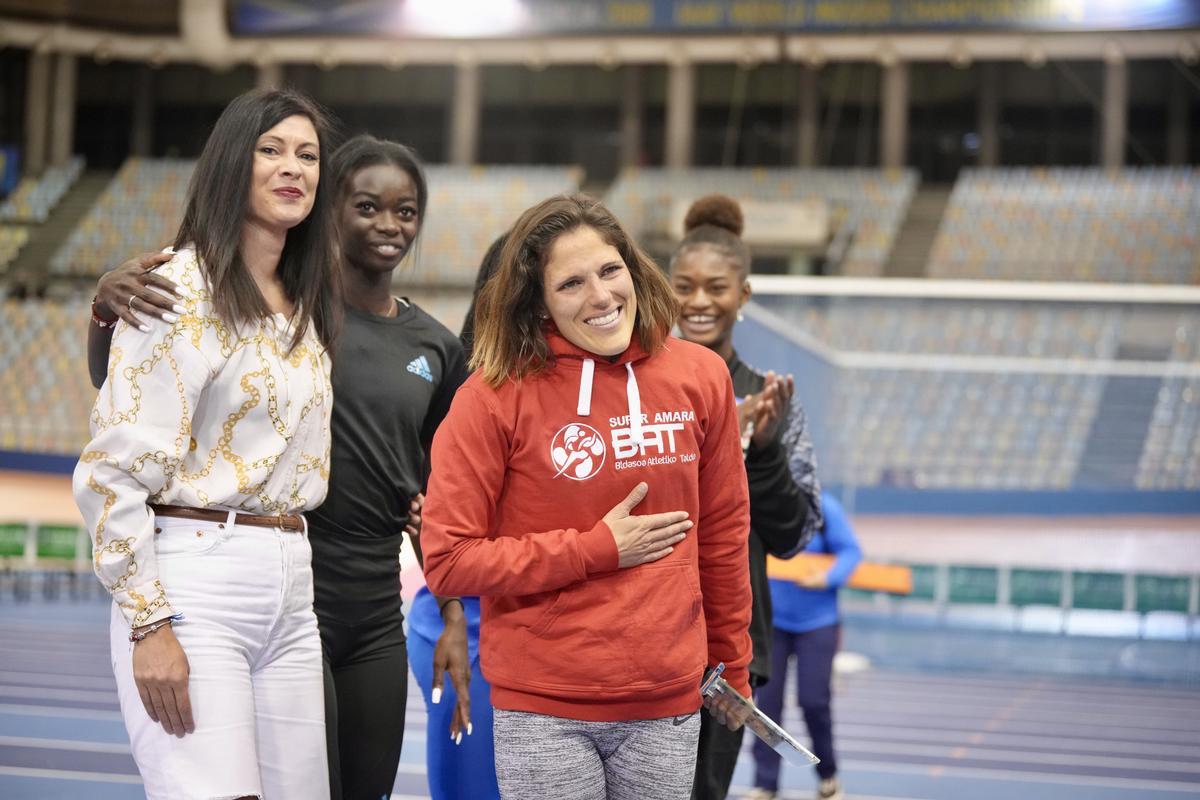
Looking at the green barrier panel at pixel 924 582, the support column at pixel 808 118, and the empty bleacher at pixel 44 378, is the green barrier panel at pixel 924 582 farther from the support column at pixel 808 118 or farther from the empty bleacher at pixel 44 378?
the support column at pixel 808 118

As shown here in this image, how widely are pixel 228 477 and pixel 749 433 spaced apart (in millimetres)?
1109

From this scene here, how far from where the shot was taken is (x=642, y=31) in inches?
728

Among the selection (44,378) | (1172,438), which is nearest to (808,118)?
(44,378)

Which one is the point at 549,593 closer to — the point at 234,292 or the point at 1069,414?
the point at 234,292

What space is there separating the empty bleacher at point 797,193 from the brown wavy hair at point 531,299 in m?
17.5

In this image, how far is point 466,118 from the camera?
2334 centimetres

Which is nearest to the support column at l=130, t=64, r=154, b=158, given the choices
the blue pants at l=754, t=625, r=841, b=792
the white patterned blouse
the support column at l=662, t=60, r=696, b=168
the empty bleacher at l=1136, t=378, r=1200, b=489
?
the support column at l=662, t=60, r=696, b=168

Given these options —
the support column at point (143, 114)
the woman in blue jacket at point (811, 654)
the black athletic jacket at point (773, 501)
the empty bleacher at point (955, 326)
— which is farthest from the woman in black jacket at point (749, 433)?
the support column at point (143, 114)

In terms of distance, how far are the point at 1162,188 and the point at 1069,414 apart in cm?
1034

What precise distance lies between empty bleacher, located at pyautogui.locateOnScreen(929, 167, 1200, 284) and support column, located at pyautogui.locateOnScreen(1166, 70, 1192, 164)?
1.66m

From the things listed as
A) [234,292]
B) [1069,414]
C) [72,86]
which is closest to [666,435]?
[234,292]

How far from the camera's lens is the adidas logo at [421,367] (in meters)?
2.67

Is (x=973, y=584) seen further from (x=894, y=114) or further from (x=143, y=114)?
(x=143, y=114)

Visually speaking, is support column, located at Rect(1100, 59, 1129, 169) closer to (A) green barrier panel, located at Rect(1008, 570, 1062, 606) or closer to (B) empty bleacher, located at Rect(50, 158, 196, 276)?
(A) green barrier panel, located at Rect(1008, 570, 1062, 606)
